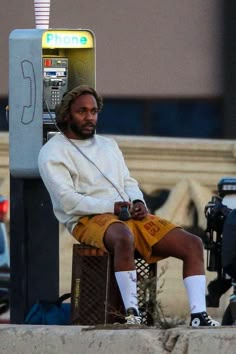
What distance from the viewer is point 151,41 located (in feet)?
43.3

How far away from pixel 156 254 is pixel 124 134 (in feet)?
15.8

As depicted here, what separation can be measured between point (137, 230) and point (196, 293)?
46 centimetres

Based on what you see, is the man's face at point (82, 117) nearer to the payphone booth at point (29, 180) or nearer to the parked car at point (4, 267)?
the payphone booth at point (29, 180)

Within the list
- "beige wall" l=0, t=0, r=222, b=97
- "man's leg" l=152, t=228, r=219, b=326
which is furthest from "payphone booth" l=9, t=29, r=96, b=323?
"beige wall" l=0, t=0, r=222, b=97

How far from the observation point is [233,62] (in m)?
13.2

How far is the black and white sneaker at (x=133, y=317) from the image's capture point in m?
7.97

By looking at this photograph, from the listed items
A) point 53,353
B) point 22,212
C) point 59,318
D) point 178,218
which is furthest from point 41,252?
point 178,218

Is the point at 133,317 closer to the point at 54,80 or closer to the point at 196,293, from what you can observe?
the point at 196,293

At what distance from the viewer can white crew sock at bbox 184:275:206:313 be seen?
8289 mm

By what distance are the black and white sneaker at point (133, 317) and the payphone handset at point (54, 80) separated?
1.87m

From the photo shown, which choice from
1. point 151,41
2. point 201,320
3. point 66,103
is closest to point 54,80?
point 66,103

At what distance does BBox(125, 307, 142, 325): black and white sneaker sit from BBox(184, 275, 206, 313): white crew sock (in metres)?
0.33

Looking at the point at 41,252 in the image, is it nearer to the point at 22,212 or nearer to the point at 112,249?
the point at 22,212

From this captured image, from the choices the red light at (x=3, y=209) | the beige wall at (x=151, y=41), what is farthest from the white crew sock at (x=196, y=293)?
the beige wall at (x=151, y=41)
